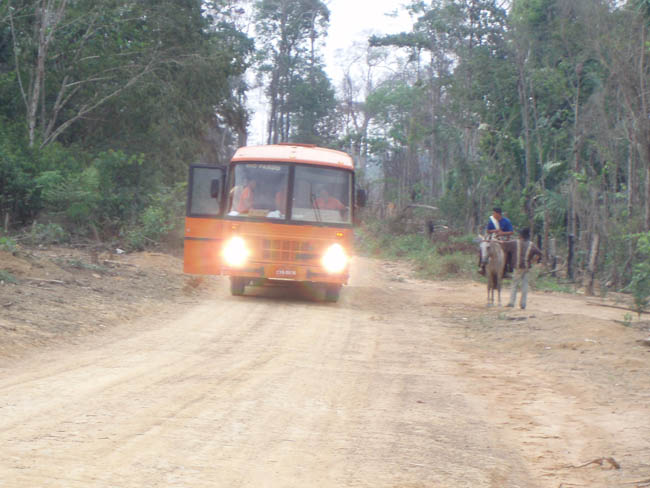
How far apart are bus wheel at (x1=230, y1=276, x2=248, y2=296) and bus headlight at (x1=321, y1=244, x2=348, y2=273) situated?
1.91 metres

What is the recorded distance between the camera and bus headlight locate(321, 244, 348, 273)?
1401 cm

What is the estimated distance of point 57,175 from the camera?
A: 64.2ft

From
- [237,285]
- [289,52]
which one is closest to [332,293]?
[237,285]

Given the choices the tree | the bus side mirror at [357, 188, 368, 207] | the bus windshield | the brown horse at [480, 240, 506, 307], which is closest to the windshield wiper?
the bus windshield

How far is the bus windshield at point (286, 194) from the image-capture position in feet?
46.4

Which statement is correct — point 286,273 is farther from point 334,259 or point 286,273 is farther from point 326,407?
point 326,407

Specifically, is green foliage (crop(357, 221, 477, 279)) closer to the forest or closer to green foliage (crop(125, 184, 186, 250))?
the forest

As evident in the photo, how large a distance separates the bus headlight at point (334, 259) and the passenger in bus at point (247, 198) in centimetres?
172

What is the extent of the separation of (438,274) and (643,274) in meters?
10.2

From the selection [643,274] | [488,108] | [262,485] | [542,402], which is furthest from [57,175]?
[488,108]

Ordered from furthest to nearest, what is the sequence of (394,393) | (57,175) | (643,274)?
(57,175) → (643,274) → (394,393)

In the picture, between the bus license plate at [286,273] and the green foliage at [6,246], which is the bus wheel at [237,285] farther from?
the green foliage at [6,246]

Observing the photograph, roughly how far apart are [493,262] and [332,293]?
323cm

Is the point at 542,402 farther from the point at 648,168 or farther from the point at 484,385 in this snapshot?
the point at 648,168
